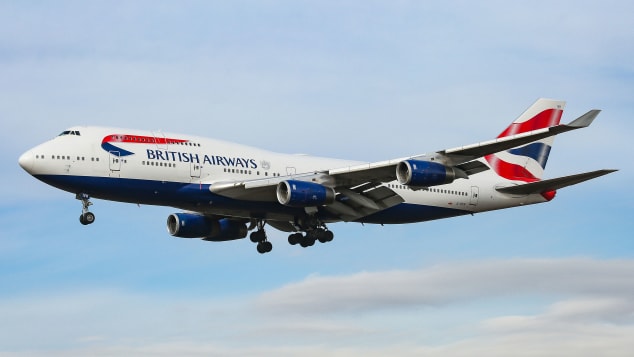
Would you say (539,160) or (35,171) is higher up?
(539,160)

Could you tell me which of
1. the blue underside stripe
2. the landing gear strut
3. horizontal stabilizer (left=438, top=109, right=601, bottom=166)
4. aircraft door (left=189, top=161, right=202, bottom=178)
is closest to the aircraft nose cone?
the blue underside stripe

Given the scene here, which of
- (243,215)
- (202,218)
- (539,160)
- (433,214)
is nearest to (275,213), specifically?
(243,215)

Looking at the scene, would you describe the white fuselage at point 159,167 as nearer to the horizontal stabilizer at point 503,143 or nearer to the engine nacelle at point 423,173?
the engine nacelle at point 423,173

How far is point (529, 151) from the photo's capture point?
63750mm

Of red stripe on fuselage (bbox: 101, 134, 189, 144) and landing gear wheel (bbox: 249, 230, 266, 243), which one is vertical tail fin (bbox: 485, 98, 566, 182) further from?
red stripe on fuselage (bbox: 101, 134, 189, 144)

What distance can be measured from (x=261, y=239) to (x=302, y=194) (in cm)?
853

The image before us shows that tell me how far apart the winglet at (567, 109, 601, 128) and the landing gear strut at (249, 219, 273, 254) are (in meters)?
19.7

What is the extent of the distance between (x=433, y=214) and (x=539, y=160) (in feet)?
26.6

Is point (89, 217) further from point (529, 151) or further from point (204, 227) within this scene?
point (529, 151)

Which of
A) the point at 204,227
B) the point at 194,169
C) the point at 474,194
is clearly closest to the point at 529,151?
the point at 474,194

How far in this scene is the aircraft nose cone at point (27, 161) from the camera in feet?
168

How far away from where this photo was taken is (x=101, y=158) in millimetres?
51562

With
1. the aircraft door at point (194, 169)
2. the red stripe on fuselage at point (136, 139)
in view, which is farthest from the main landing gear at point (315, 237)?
the red stripe on fuselage at point (136, 139)

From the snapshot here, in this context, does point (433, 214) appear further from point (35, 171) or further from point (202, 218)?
point (35, 171)
